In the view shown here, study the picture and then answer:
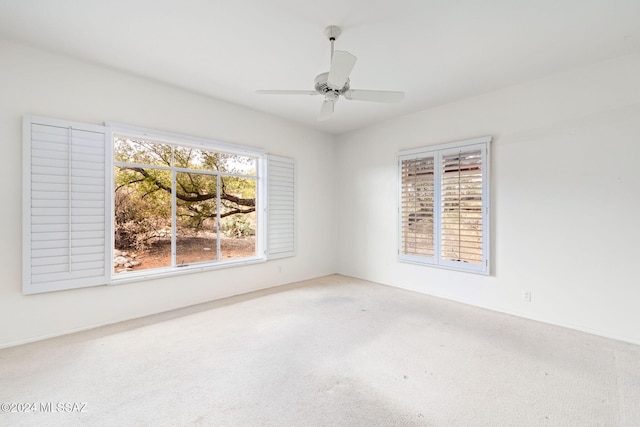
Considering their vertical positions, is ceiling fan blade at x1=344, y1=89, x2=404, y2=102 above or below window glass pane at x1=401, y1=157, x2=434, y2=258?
above

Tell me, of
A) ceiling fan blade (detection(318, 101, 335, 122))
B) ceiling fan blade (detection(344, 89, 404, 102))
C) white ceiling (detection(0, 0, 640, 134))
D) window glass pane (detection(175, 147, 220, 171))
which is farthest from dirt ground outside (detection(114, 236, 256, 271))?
ceiling fan blade (detection(344, 89, 404, 102))

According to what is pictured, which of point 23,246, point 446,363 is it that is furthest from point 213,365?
point 23,246

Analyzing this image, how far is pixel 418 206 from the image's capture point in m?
4.24

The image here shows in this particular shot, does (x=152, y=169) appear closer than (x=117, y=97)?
No

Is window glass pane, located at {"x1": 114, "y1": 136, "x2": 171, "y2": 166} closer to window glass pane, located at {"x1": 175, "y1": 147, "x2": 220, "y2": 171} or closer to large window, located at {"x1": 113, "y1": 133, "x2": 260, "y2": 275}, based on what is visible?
large window, located at {"x1": 113, "y1": 133, "x2": 260, "y2": 275}

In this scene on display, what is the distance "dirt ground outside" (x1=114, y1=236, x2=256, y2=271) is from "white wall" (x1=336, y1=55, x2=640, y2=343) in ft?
10.0

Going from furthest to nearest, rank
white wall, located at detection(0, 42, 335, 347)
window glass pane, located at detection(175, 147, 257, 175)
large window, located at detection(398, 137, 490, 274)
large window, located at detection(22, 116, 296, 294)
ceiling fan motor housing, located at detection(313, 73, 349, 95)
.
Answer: window glass pane, located at detection(175, 147, 257, 175) → large window, located at detection(398, 137, 490, 274) → large window, located at detection(22, 116, 296, 294) → white wall, located at detection(0, 42, 335, 347) → ceiling fan motor housing, located at detection(313, 73, 349, 95)

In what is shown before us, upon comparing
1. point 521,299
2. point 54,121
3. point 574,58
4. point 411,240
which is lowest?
point 521,299

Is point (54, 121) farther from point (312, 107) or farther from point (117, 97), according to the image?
point (312, 107)

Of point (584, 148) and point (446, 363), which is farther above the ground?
point (584, 148)

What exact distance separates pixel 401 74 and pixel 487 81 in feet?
3.52

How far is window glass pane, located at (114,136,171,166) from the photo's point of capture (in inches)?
127

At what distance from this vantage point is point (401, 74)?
3117 mm

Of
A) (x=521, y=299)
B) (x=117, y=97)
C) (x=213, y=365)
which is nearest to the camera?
(x=213, y=365)
